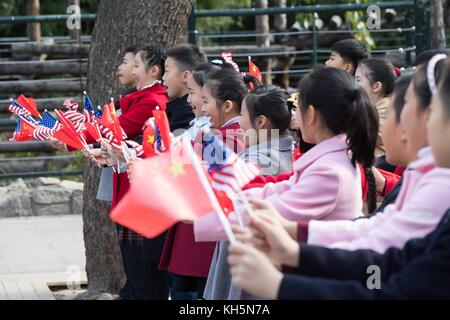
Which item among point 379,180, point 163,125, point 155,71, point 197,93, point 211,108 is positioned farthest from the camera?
point 155,71

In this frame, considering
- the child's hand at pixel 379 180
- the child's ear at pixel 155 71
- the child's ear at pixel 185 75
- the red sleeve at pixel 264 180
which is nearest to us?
the red sleeve at pixel 264 180

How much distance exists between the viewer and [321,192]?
3.63 meters

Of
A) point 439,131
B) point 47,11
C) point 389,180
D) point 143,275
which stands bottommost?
point 143,275

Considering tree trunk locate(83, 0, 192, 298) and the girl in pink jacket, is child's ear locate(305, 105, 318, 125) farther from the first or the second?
tree trunk locate(83, 0, 192, 298)

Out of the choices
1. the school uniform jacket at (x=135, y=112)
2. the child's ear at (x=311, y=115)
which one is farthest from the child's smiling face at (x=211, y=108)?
the child's ear at (x=311, y=115)

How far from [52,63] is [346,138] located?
8.43 metres

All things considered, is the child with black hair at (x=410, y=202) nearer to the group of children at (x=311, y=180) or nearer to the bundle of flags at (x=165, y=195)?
the group of children at (x=311, y=180)

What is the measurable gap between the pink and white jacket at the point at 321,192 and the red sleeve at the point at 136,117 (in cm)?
233

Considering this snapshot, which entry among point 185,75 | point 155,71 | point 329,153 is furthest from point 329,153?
point 155,71

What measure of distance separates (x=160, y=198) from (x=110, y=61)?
14.6 ft

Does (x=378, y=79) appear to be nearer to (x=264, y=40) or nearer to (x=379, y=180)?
(x=379, y=180)

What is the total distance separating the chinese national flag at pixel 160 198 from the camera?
2580 mm

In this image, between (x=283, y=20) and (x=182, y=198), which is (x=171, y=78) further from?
(x=283, y=20)

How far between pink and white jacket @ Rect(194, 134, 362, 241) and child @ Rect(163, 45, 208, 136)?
2099mm
